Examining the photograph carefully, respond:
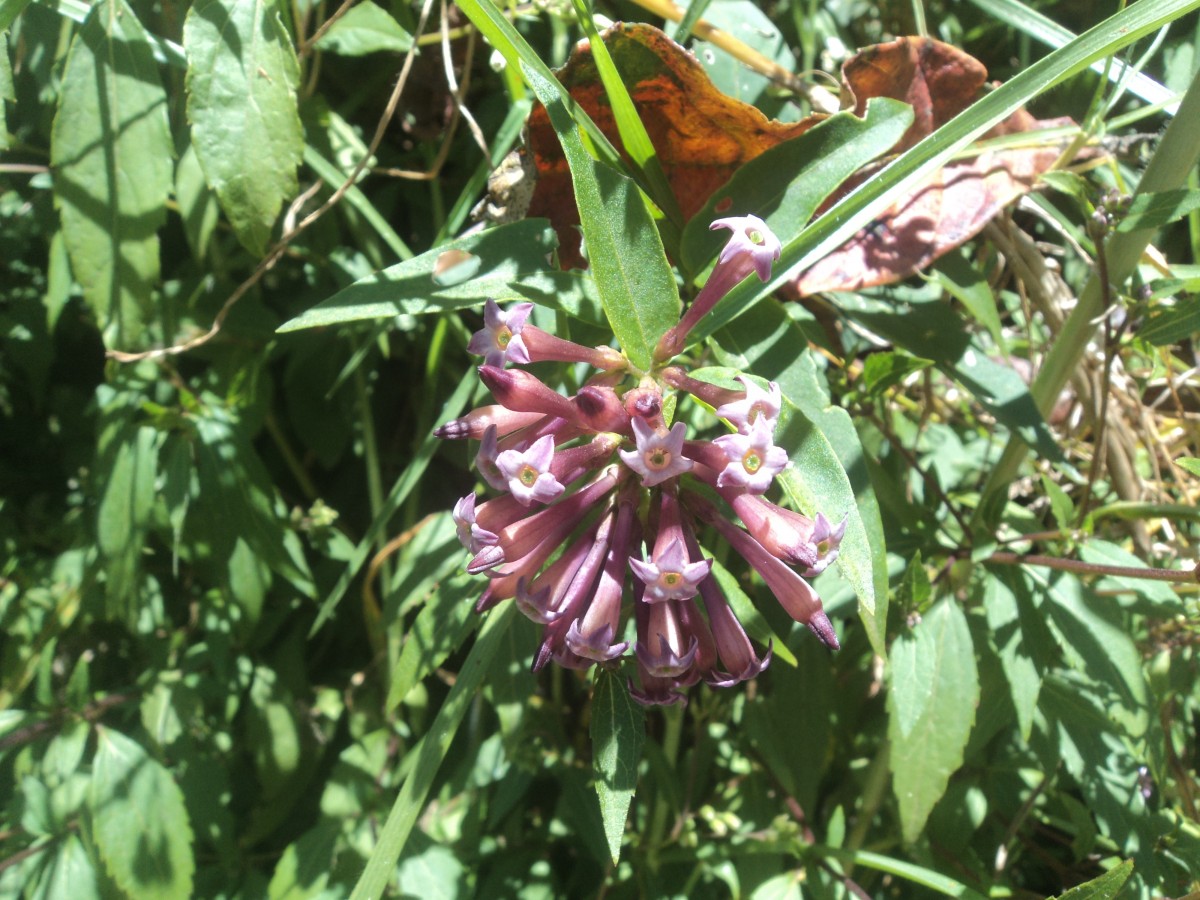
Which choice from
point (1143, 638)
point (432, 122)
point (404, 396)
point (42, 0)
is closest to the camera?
point (42, 0)

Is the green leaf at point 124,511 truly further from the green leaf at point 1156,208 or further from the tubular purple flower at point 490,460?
the green leaf at point 1156,208

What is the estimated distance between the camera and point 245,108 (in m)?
1.35

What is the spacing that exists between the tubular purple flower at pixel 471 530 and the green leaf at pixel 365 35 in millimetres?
1161

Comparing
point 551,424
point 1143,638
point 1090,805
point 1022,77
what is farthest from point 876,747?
point 1022,77

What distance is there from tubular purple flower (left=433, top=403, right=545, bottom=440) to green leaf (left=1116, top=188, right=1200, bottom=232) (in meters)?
0.94

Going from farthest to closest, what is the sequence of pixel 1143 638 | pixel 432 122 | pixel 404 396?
1. pixel 404 396
2. pixel 432 122
3. pixel 1143 638

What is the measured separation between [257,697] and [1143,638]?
1.85m

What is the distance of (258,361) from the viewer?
1.87 m

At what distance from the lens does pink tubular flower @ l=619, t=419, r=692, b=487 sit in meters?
1.00

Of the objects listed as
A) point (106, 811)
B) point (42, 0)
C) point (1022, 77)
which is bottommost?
point (106, 811)

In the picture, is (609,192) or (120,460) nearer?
(609,192)

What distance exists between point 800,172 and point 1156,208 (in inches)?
21.0

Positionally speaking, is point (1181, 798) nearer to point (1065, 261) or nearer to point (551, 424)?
point (1065, 261)

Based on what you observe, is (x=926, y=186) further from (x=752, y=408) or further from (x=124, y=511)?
(x=124, y=511)
